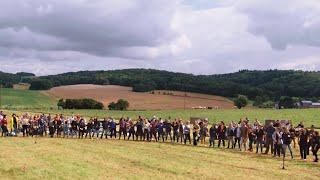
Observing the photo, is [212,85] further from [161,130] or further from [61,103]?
[161,130]

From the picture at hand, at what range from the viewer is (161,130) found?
39938mm

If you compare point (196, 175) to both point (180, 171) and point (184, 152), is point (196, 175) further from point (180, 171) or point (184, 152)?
point (184, 152)

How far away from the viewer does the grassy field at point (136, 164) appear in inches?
842

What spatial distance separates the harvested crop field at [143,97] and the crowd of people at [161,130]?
182 feet

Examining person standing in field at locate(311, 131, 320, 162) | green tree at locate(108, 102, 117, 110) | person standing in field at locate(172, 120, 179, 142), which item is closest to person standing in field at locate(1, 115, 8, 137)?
person standing in field at locate(172, 120, 179, 142)

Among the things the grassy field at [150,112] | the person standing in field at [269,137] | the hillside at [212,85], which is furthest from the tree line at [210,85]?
the person standing in field at [269,137]

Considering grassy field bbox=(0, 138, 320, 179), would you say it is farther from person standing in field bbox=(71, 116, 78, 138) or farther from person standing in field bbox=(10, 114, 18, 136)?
person standing in field bbox=(71, 116, 78, 138)

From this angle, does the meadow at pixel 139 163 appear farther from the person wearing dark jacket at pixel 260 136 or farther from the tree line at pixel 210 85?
the tree line at pixel 210 85

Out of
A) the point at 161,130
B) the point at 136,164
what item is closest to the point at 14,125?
the point at 161,130

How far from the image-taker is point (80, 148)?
31.6 metres

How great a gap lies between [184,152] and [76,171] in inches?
428

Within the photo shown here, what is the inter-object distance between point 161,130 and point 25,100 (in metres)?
73.9

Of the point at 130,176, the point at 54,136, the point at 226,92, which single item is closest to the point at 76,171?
the point at 130,176

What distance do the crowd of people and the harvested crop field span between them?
5543 cm
